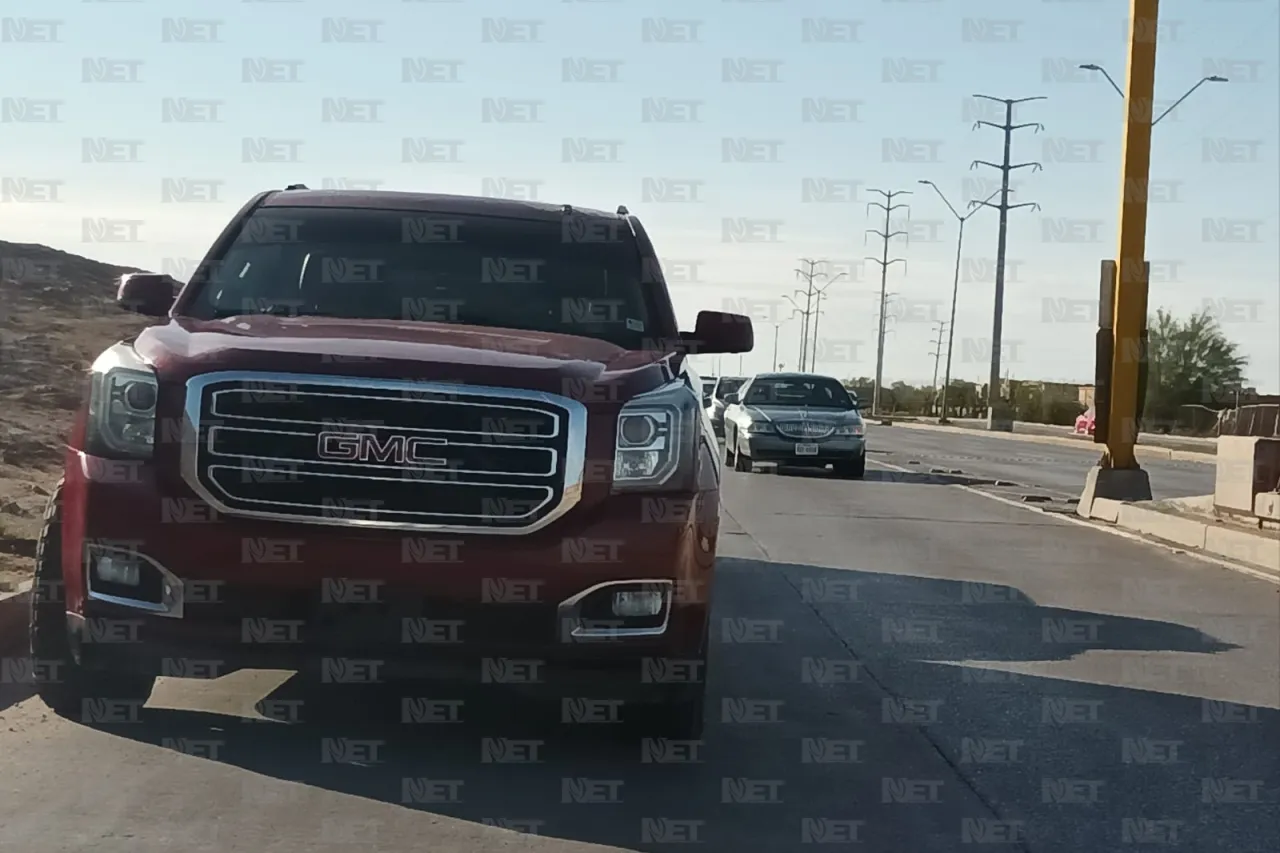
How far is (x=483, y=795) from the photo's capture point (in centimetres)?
497

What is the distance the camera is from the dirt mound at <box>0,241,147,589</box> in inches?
457

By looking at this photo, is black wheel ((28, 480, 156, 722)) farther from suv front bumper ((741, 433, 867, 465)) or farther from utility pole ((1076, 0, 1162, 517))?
suv front bumper ((741, 433, 867, 465))

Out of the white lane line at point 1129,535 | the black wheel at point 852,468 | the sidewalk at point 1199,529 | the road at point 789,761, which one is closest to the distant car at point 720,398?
the black wheel at point 852,468

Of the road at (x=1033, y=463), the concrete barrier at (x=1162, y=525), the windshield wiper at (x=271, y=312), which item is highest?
the windshield wiper at (x=271, y=312)

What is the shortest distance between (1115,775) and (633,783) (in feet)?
5.80

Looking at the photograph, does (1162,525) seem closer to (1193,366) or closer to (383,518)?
(383,518)

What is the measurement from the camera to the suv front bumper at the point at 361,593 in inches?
190

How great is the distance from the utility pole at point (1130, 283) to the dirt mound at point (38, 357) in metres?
10.3

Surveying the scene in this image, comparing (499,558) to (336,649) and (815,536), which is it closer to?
(336,649)

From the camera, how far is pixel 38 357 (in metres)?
27.9

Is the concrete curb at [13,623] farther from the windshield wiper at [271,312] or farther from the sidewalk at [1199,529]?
the sidewalk at [1199,529]

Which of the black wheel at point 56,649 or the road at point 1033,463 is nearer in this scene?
the black wheel at point 56,649

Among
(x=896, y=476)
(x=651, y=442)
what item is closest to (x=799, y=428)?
(x=896, y=476)

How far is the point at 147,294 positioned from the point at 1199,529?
10615mm
